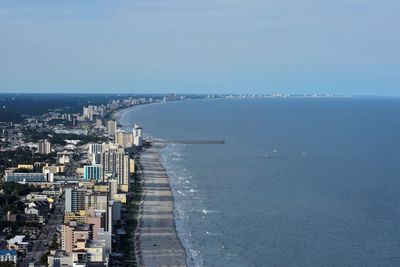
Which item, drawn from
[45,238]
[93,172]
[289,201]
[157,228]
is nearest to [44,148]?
[93,172]

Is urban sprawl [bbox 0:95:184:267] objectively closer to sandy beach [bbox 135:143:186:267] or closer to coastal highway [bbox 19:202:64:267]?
coastal highway [bbox 19:202:64:267]

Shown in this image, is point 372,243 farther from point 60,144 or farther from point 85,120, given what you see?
point 85,120

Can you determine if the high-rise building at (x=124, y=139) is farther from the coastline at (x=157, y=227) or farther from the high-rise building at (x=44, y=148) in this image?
the coastline at (x=157, y=227)

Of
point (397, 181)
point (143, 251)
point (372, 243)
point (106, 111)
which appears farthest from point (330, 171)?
point (106, 111)

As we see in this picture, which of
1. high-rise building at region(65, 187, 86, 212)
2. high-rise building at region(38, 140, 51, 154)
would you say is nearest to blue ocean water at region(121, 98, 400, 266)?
high-rise building at region(65, 187, 86, 212)

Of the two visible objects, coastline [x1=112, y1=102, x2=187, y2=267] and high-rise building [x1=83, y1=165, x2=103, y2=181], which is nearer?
coastline [x1=112, y1=102, x2=187, y2=267]

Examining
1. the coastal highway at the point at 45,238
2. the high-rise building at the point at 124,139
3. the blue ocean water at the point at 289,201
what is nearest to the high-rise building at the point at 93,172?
the blue ocean water at the point at 289,201

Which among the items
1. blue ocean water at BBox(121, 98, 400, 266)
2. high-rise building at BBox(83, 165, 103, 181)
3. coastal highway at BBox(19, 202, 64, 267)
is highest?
high-rise building at BBox(83, 165, 103, 181)

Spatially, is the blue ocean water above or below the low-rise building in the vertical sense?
above
